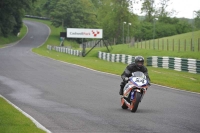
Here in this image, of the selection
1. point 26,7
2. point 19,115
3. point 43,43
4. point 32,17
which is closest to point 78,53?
point 26,7

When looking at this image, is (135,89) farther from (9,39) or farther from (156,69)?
(9,39)

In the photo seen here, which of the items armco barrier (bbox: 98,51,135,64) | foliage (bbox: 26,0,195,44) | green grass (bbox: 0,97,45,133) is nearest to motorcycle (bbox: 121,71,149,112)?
green grass (bbox: 0,97,45,133)

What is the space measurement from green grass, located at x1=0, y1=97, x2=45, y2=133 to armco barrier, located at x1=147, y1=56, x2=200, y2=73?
23206 mm

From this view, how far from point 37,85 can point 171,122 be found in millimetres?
11824

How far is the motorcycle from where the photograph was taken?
47.4 feet

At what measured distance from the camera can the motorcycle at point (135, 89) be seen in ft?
47.4

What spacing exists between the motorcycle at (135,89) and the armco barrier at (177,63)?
20.7 meters

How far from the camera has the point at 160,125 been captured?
12.0 m

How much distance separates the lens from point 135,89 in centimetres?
1464

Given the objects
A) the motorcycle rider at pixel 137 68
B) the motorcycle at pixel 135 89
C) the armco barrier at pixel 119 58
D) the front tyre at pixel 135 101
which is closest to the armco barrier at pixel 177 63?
the armco barrier at pixel 119 58

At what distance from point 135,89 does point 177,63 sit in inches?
972

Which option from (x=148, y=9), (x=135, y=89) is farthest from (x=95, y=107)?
(x=148, y=9)

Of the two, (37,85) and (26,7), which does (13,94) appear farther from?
(26,7)

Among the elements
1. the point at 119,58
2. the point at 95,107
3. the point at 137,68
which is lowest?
the point at 119,58
